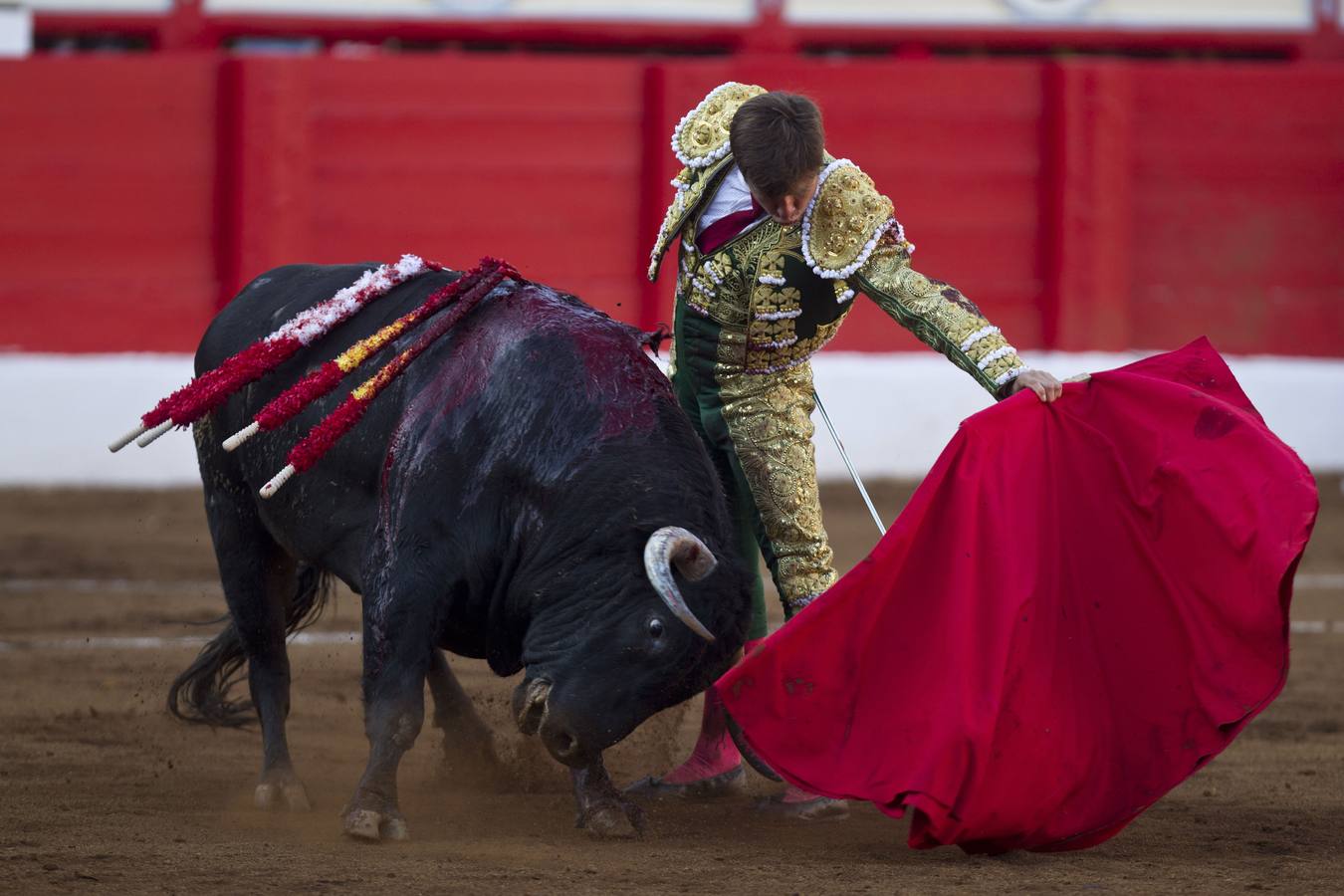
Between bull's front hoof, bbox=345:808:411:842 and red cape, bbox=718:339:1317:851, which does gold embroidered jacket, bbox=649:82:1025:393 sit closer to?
red cape, bbox=718:339:1317:851

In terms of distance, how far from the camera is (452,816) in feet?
11.1

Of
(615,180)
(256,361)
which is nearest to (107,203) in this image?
(615,180)

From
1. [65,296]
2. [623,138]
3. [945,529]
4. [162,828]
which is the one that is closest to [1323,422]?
[623,138]

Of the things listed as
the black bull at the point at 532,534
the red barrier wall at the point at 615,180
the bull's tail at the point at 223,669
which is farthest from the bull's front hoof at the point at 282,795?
the red barrier wall at the point at 615,180

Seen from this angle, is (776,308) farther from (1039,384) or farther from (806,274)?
(1039,384)

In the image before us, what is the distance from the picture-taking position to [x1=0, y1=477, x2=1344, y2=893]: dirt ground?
2879 millimetres

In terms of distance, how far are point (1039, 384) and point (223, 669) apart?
1.86m

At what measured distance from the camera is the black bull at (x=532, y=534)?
9.77 feet

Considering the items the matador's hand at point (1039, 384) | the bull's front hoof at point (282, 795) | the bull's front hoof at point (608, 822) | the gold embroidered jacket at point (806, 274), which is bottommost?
the bull's front hoof at point (282, 795)

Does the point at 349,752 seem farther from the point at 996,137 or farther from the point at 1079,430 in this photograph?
the point at 996,137

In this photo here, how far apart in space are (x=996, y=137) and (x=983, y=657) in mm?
6072

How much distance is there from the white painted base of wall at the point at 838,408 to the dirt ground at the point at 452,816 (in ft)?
8.57

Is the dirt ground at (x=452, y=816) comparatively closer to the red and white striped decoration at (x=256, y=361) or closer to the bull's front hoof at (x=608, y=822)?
the bull's front hoof at (x=608, y=822)

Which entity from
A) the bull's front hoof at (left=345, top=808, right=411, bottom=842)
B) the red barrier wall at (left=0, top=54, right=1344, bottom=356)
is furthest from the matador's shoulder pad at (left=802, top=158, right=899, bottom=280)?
the red barrier wall at (left=0, top=54, right=1344, bottom=356)
